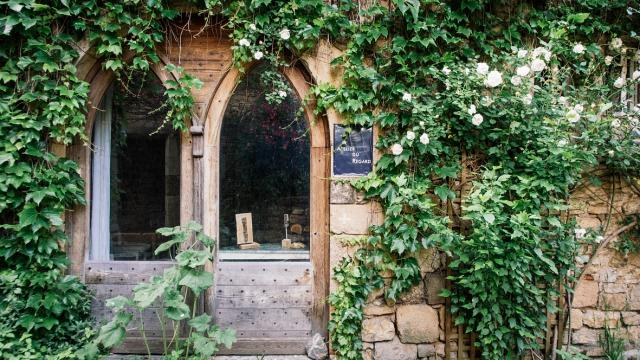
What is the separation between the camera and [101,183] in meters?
4.06

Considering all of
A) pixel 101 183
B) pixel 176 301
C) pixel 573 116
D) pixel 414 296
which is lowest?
pixel 414 296

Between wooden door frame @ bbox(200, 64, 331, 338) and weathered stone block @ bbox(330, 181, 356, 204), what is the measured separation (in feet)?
0.51

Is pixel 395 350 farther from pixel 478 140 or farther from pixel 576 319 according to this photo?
pixel 478 140

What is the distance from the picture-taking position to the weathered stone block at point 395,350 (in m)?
3.79

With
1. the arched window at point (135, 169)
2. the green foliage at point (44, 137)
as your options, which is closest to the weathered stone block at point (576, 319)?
the arched window at point (135, 169)

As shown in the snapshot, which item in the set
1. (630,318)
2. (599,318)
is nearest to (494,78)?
(599,318)

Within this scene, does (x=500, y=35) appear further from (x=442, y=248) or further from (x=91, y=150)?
(x=91, y=150)

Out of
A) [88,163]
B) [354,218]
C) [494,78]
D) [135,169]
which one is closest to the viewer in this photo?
[494,78]

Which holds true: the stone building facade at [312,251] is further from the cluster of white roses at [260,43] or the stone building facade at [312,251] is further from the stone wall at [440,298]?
the cluster of white roses at [260,43]

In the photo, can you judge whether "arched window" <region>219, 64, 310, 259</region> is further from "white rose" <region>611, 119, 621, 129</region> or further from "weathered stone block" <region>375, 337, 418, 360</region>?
"white rose" <region>611, 119, 621, 129</region>

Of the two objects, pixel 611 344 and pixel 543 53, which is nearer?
pixel 543 53

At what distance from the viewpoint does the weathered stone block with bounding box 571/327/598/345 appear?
3984mm

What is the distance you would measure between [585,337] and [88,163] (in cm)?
513

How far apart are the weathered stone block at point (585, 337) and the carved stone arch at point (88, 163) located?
3.94 metres
